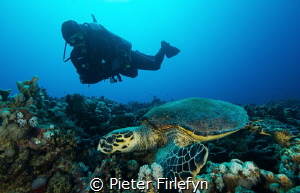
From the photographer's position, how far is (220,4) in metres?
91.2

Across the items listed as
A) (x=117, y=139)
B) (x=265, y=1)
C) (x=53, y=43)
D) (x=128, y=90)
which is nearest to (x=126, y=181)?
(x=117, y=139)

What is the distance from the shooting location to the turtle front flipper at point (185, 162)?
1679 mm

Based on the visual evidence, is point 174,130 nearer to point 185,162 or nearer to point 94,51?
point 185,162

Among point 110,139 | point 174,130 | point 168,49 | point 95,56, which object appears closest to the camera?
point 110,139

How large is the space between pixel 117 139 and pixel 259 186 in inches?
81.1

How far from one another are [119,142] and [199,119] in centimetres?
153

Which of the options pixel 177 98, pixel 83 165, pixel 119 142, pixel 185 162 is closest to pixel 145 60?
pixel 119 142

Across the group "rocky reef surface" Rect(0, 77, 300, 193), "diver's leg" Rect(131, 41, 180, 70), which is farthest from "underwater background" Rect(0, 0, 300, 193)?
"diver's leg" Rect(131, 41, 180, 70)

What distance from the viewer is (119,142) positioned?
2.68m

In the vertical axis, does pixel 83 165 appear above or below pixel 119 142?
below

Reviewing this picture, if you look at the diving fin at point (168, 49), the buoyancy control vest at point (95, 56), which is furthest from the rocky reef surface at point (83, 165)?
the diving fin at point (168, 49)

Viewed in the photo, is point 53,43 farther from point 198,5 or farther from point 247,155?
point 247,155

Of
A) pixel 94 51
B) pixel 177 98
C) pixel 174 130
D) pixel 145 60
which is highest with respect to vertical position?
pixel 177 98

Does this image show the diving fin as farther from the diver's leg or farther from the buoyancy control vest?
the buoyancy control vest
